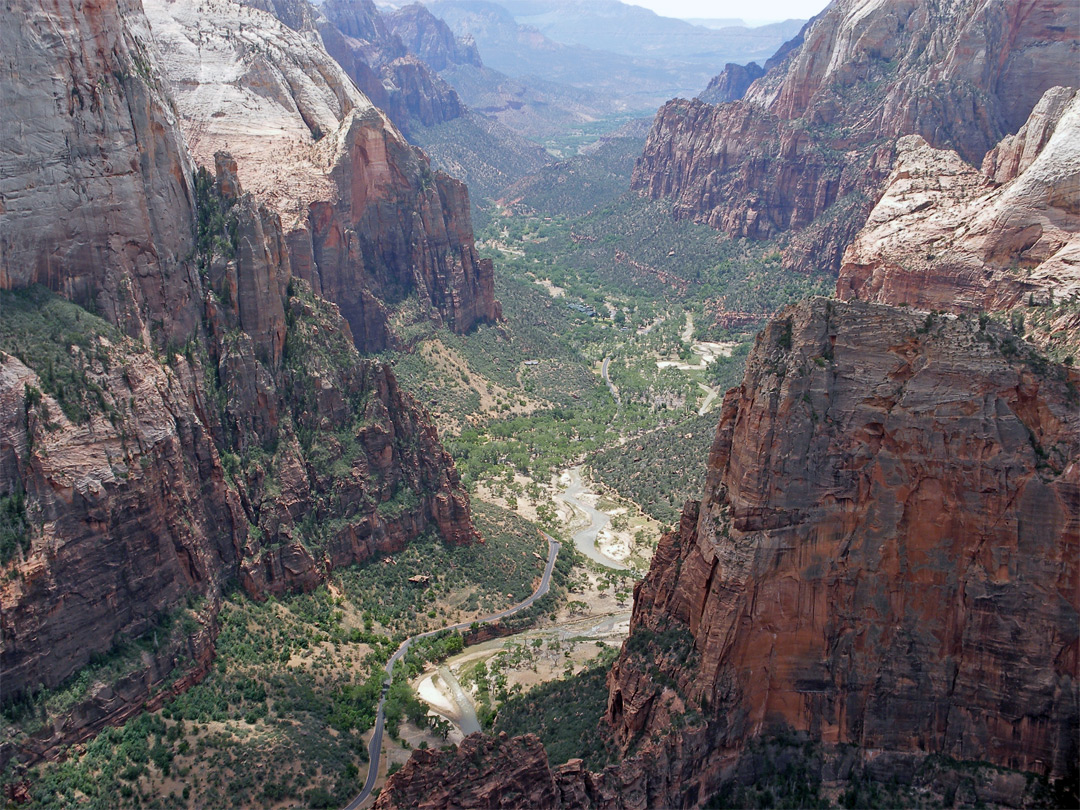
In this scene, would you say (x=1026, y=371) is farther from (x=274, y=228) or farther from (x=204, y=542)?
(x=274, y=228)

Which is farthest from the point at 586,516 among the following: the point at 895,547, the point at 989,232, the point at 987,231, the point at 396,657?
the point at 895,547

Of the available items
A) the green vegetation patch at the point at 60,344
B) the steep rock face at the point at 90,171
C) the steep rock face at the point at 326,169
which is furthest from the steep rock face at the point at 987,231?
the green vegetation patch at the point at 60,344

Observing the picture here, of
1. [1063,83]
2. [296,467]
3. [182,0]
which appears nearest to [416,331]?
[182,0]

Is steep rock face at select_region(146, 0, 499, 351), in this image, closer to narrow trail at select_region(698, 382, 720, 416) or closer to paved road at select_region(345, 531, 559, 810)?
narrow trail at select_region(698, 382, 720, 416)

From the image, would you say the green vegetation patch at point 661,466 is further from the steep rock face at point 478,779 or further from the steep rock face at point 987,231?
the steep rock face at point 478,779

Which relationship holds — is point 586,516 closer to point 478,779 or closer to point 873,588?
point 873,588

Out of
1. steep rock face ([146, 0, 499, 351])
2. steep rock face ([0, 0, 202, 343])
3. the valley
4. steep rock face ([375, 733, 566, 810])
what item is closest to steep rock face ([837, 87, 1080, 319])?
the valley

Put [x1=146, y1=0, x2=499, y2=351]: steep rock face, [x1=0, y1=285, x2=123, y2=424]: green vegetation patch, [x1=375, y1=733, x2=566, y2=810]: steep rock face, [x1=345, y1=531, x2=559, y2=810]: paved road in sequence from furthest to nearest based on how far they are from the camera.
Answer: [x1=146, y1=0, x2=499, y2=351]: steep rock face
[x1=345, y1=531, x2=559, y2=810]: paved road
[x1=0, y1=285, x2=123, y2=424]: green vegetation patch
[x1=375, y1=733, x2=566, y2=810]: steep rock face
